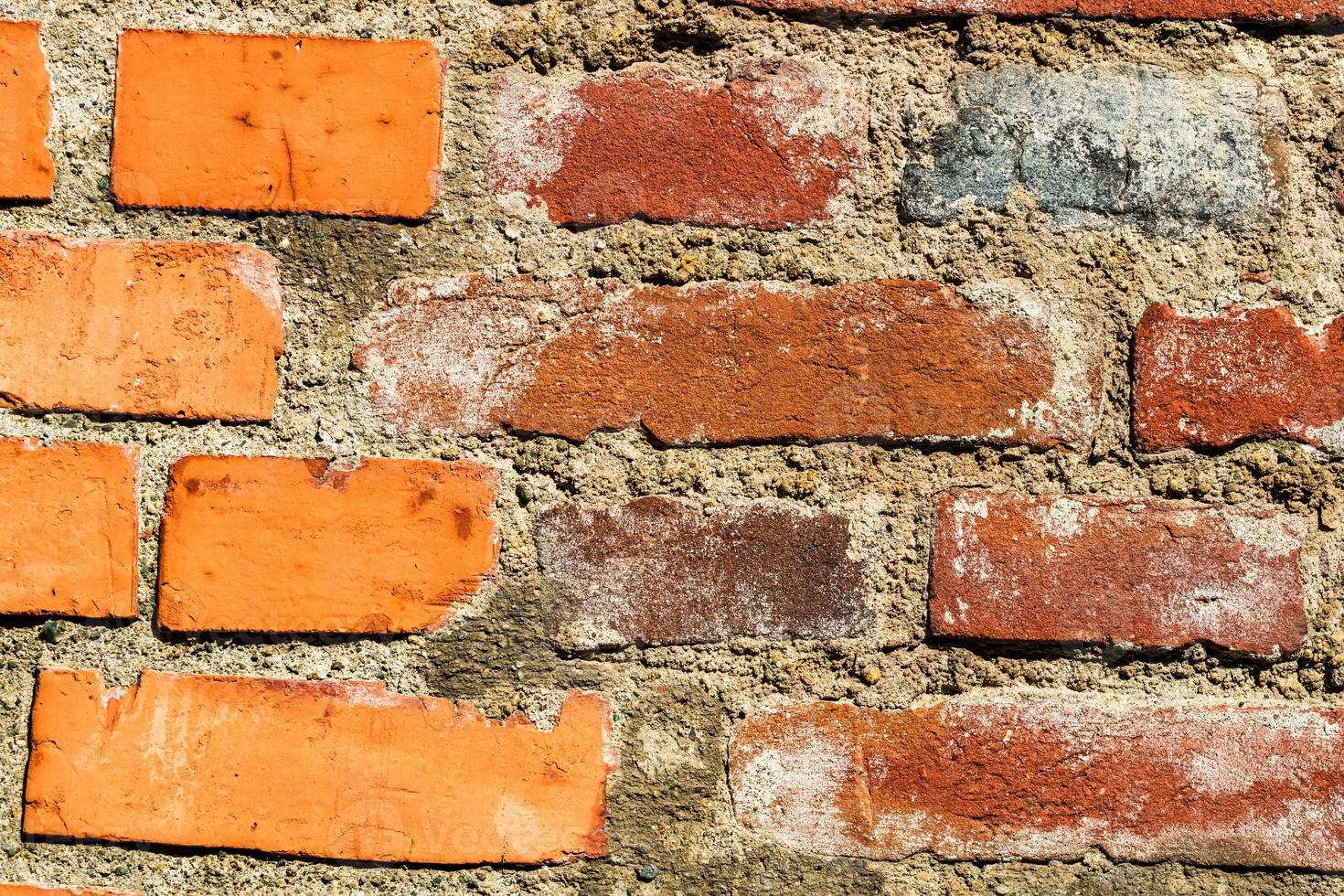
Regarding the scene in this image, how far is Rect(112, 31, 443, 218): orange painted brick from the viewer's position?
71 centimetres

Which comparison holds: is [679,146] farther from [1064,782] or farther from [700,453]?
[1064,782]

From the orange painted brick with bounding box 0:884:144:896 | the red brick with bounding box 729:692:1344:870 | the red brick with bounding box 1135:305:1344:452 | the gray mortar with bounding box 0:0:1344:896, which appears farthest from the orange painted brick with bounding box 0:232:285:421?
the red brick with bounding box 1135:305:1344:452

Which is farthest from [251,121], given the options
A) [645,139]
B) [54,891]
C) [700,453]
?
[54,891]

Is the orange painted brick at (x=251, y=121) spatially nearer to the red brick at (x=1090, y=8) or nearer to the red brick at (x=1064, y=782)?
the red brick at (x=1090, y=8)

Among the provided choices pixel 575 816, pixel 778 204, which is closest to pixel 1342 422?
pixel 778 204

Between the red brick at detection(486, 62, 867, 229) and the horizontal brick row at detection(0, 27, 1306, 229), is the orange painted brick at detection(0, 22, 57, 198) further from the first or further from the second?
the red brick at detection(486, 62, 867, 229)

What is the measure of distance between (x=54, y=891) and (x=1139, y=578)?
28.8 inches

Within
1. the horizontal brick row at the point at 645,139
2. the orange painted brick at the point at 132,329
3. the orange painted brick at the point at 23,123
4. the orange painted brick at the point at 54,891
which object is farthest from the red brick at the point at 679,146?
the orange painted brick at the point at 54,891

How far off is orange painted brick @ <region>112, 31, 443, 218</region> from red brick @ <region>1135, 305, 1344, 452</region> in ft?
1.72

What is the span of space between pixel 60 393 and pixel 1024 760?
0.67 metres

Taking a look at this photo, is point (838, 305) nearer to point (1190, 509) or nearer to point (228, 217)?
point (1190, 509)

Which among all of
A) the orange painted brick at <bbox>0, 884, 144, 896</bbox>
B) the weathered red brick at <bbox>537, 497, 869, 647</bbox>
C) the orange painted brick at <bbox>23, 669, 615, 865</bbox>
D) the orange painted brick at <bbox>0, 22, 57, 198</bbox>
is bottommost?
the orange painted brick at <bbox>0, 884, 144, 896</bbox>

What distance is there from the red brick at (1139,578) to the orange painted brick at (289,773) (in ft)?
1.02

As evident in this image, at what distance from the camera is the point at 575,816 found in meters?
0.71
